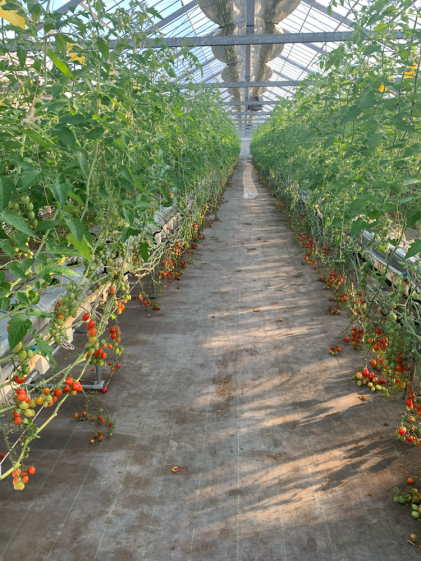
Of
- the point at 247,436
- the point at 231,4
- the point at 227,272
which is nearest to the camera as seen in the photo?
the point at 247,436

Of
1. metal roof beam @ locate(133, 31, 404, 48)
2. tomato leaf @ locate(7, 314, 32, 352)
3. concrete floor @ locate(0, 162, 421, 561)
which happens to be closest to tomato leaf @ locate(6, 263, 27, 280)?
tomato leaf @ locate(7, 314, 32, 352)

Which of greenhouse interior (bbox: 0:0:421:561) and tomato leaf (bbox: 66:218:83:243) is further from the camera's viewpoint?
greenhouse interior (bbox: 0:0:421:561)

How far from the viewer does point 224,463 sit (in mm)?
2688

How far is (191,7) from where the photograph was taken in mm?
8508

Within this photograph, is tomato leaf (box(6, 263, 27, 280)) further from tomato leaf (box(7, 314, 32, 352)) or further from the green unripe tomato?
the green unripe tomato

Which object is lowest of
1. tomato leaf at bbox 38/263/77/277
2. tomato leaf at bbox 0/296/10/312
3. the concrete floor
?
the concrete floor

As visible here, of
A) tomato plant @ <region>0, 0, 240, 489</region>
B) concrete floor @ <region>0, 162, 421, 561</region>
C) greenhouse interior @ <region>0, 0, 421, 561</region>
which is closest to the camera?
tomato plant @ <region>0, 0, 240, 489</region>

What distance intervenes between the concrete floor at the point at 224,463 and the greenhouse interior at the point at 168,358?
0.01 meters

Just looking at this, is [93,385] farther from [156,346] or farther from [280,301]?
[280,301]

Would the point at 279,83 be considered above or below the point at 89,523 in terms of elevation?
→ above

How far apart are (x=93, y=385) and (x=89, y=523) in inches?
51.2

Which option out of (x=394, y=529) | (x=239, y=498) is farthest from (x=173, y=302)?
(x=394, y=529)

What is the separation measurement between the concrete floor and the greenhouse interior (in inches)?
0.5

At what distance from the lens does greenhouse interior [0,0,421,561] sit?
1.84m
